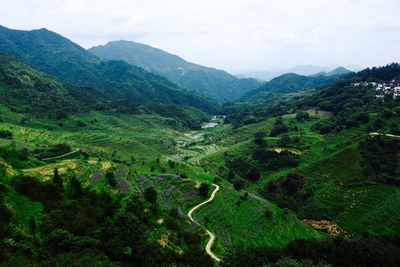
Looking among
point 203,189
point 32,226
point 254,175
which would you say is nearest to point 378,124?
point 254,175

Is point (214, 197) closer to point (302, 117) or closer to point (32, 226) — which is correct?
point (32, 226)

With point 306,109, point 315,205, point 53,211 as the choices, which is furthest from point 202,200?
point 306,109

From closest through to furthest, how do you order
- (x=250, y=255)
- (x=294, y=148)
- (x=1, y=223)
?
(x=1, y=223) < (x=250, y=255) < (x=294, y=148)

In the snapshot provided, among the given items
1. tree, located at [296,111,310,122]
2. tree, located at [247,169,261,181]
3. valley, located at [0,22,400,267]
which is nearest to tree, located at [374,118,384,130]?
valley, located at [0,22,400,267]

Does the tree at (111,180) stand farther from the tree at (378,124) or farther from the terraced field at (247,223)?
the tree at (378,124)

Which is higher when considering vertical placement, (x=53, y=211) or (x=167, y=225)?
(x=53, y=211)

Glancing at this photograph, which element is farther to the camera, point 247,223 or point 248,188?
point 248,188

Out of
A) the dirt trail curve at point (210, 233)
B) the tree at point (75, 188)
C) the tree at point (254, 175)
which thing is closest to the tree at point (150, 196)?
the dirt trail curve at point (210, 233)

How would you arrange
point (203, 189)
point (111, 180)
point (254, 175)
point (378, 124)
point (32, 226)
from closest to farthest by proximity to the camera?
point (32, 226)
point (111, 180)
point (203, 189)
point (254, 175)
point (378, 124)

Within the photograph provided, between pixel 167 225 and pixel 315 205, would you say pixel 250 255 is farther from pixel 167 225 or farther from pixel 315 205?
pixel 315 205

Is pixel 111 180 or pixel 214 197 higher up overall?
pixel 111 180

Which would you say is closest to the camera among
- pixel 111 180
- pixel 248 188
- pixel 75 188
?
pixel 75 188
